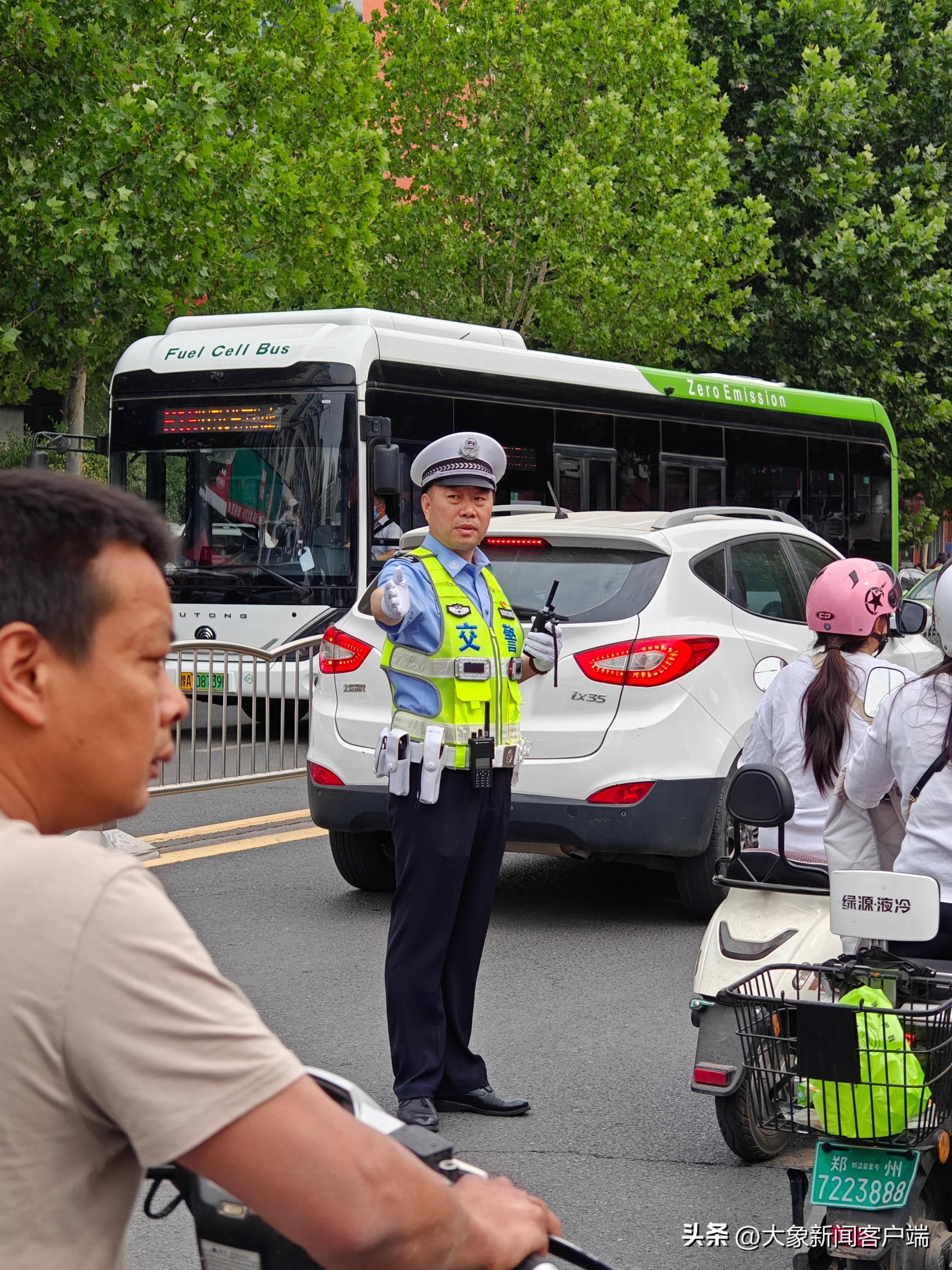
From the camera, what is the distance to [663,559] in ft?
22.7

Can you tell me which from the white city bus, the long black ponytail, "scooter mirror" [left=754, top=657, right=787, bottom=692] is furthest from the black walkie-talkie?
the white city bus

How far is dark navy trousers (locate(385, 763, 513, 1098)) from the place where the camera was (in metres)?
4.62

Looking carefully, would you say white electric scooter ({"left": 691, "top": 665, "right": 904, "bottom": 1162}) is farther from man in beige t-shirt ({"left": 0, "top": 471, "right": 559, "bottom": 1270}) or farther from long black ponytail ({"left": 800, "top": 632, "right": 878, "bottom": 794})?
man in beige t-shirt ({"left": 0, "top": 471, "right": 559, "bottom": 1270})

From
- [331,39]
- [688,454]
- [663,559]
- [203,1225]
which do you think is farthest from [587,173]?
[203,1225]

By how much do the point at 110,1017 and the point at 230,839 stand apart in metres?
7.83

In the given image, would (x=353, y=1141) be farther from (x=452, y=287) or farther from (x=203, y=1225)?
(x=452, y=287)

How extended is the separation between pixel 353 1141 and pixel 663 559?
5.70 m

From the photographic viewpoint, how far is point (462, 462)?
15.5 feet

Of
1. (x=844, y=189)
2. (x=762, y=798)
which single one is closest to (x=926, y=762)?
(x=762, y=798)

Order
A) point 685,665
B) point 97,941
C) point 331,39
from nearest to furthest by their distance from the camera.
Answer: point 97,941 < point 685,665 < point 331,39

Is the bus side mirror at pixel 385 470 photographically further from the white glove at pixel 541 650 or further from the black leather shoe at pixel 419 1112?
the black leather shoe at pixel 419 1112

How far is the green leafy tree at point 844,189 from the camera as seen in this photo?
2616 cm

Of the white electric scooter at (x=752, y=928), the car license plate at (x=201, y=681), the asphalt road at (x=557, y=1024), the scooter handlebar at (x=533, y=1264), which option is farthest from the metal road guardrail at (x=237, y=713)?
the scooter handlebar at (x=533, y=1264)

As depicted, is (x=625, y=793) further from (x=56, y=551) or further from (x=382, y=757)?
(x=56, y=551)
